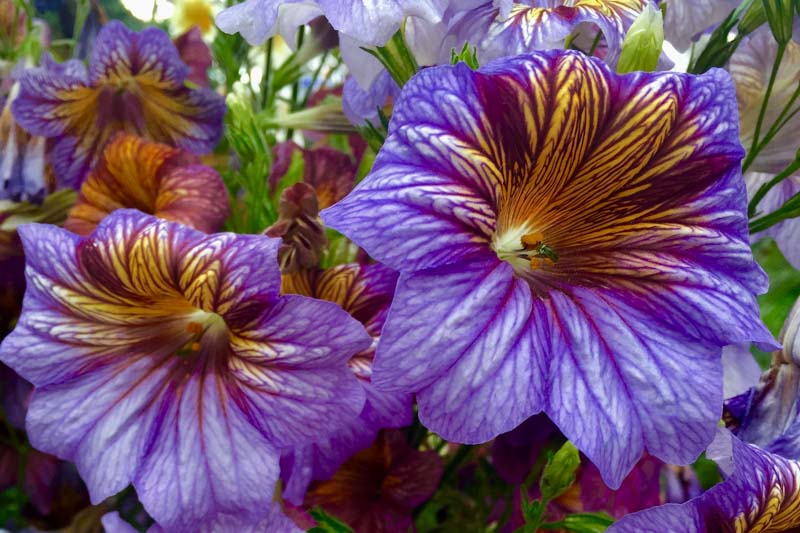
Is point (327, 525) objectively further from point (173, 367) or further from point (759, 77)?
point (759, 77)

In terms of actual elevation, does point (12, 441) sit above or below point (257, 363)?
below

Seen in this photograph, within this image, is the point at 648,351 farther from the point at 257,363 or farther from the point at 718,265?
the point at 257,363

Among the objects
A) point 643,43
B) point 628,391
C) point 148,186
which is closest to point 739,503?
point 628,391

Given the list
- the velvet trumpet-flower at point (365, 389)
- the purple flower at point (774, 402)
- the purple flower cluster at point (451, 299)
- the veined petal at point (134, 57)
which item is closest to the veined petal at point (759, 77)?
the purple flower cluster at point (451, 299)

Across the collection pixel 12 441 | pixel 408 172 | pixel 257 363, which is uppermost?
pixel 408 172

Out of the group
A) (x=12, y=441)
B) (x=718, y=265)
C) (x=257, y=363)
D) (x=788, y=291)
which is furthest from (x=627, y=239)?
(x=12, y=441)

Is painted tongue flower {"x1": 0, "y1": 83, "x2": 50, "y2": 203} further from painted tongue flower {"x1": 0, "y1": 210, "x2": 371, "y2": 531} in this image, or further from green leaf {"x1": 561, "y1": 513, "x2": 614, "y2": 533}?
green leaf {"x1": 561, "y1": 513, "x2": 614, "y2": 533}
